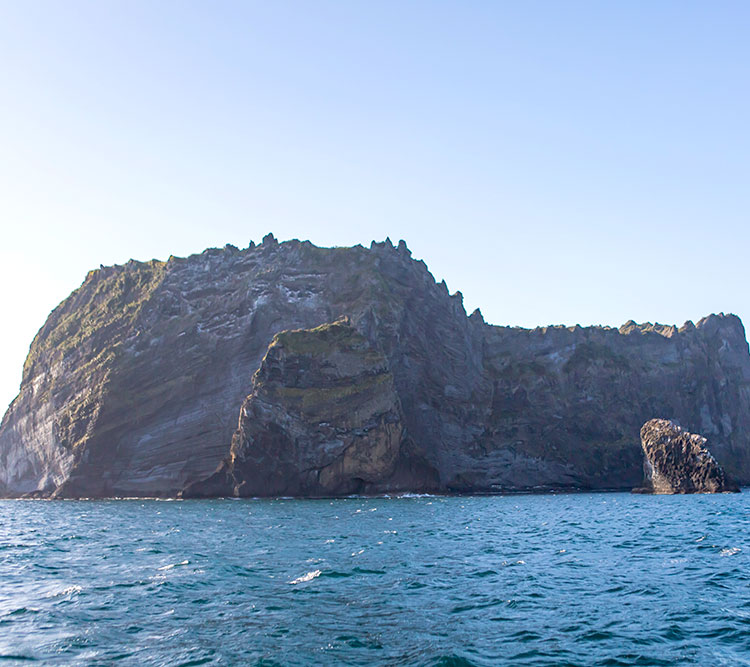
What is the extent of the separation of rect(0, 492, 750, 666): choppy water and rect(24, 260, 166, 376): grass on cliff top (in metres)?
113

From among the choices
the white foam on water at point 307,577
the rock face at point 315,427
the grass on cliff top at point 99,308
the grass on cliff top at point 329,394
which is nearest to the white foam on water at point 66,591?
the white foam on water at point 307,577

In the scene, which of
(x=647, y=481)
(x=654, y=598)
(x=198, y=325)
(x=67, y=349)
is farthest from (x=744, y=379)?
(x=654, y=598)

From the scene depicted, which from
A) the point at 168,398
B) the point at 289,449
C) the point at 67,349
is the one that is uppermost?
the point at 67,349

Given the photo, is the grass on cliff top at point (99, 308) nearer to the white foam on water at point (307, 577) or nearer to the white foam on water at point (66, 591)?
the white foam on water at point (66, 591)

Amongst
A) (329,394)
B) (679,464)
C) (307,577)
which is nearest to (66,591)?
(307,577)

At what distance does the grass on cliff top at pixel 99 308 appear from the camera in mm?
154875

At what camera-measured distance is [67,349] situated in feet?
516

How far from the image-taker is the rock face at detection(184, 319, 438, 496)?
121 meters

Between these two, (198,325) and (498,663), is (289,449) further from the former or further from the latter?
(498,663)

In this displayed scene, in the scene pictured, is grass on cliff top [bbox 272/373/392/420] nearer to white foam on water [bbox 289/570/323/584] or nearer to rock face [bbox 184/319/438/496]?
rock face [bbox 184/319/438/496]

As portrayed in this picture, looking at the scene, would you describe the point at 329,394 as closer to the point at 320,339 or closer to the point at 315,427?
the point at 315,427

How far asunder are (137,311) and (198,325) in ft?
57.2

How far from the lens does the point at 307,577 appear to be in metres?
30.7

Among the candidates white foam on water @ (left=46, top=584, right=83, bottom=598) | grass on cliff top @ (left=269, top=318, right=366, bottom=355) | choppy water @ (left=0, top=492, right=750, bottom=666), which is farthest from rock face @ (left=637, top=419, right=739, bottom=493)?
white foam on water @ (left=46, top=584, right=83, bottom=598)
